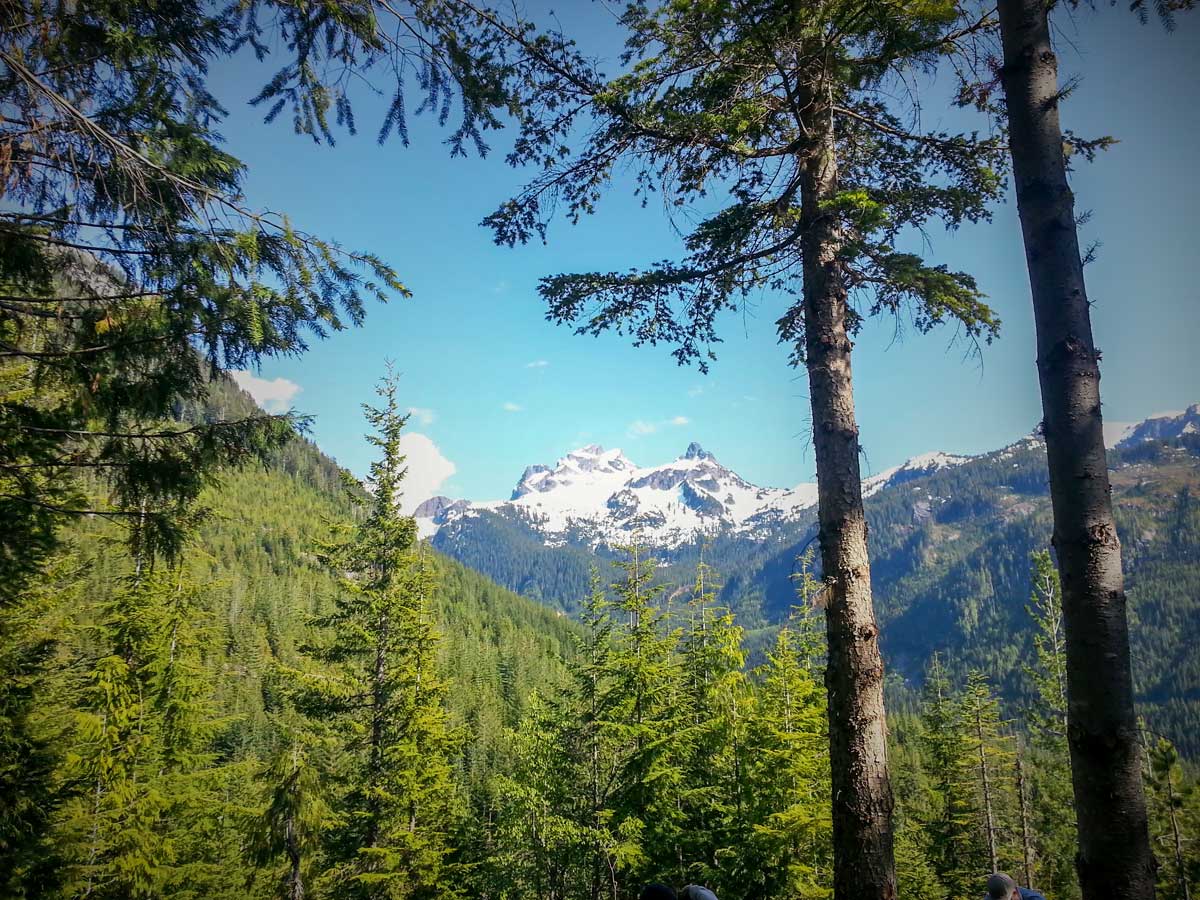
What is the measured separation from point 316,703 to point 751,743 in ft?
31.8

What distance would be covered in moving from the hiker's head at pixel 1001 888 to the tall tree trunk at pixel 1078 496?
2991mm

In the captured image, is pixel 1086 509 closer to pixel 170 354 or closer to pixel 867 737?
pixel 867 737

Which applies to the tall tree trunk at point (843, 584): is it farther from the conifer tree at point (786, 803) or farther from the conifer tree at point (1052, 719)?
the conifer tree at point (1052, 719)

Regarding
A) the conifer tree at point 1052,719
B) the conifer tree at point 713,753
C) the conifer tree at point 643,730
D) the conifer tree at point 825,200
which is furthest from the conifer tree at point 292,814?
the conifer tree at point 1052,719

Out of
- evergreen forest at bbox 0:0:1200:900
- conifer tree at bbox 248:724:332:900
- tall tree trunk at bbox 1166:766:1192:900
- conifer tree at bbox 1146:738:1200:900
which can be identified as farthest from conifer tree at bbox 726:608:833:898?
tall tree trunk at bbox 1166:766:1192:900

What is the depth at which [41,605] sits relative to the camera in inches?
369

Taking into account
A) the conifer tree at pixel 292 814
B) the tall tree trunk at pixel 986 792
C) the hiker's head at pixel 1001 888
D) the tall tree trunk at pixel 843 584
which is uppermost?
the tall tree trunk at pixel 843 584

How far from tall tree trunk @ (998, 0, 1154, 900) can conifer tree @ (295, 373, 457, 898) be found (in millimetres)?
12181

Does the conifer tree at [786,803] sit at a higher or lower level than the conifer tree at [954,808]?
higher

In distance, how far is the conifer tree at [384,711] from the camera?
11.6 m

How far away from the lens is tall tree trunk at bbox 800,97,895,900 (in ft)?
12.1

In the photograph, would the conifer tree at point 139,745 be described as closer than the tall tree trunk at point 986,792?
Yes

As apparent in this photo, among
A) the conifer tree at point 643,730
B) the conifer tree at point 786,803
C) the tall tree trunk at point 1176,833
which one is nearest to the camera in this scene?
the conifer tree at point 786,803

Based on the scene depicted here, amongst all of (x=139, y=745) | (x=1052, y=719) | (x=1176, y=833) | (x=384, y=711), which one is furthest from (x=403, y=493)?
(x=1176, y=833)
